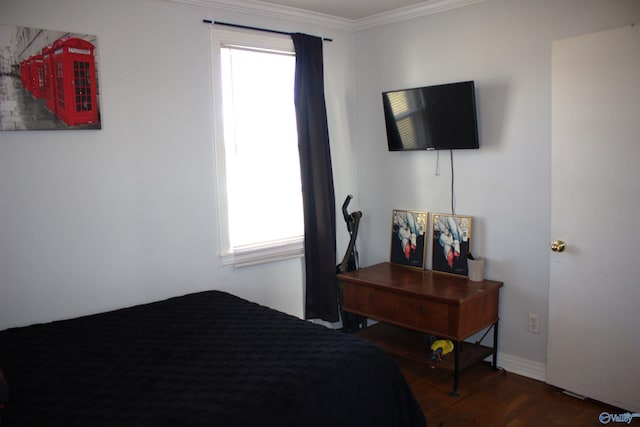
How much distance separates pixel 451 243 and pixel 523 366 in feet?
3.08

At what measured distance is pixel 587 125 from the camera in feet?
9.45

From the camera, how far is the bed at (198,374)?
71.1 inches

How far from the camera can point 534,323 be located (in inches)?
130

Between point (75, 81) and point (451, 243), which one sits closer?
point (75, 81)

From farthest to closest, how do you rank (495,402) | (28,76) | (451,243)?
(451,243) < (495,402) < (28,76)

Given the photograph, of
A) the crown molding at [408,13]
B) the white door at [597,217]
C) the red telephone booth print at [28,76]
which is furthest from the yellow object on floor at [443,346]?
the red telephone booth print at [28,76]

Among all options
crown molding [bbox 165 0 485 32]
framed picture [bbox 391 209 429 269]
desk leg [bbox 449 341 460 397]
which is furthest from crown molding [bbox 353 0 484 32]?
desk leg [bbox 449 341 460 397]

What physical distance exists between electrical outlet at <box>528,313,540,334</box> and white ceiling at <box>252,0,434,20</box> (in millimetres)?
2261

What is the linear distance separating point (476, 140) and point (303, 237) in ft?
4.73

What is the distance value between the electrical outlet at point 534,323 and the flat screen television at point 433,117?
46.1 inches

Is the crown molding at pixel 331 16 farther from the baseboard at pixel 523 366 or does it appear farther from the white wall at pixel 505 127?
the baseboard at pixel 523 366

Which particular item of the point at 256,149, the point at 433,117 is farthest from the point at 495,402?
the point at 256,149

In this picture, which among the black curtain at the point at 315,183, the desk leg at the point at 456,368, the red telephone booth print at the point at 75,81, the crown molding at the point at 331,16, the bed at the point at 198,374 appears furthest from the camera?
the black curtain at the point at 315,183

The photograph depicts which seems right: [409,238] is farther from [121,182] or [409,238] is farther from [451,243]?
[121,182]
